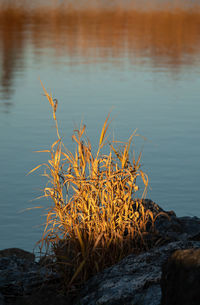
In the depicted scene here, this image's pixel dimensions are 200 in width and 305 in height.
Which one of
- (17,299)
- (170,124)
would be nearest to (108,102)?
(170,124)

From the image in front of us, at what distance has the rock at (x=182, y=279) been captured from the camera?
401 centimetres

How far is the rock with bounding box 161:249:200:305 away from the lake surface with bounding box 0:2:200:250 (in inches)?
186

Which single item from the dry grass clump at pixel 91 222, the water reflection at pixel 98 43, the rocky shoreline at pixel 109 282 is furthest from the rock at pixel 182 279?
the water reflection at pixel 98 43

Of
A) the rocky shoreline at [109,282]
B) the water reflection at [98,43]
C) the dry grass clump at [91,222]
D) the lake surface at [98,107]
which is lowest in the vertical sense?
the rocky shoreline at [109,282]

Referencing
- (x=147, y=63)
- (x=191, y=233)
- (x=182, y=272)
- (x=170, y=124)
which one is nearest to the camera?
(x=182, y=272)

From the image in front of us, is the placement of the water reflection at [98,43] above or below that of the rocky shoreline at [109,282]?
above

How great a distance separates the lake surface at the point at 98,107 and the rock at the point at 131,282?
10.9 feet

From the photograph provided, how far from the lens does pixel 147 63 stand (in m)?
30.9

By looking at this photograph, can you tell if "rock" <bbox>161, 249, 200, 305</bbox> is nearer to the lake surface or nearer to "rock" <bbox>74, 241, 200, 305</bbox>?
"rock" <bbox>74, 241, 200, 305</bbox>

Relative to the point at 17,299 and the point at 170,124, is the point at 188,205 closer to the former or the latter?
the point at 17,299

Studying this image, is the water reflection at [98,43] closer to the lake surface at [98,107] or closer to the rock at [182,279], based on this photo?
the lake surface at [98,107]

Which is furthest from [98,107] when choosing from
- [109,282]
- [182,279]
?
[182,279]

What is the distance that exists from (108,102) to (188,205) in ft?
31.9

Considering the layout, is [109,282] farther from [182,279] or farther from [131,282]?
[182,279]
